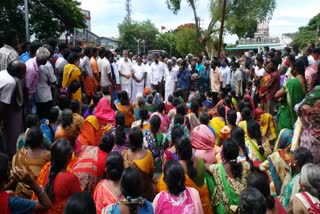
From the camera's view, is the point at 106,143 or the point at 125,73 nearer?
the point at 106,143

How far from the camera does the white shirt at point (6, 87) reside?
577 centimetres

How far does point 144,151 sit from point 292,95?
2.78 meters

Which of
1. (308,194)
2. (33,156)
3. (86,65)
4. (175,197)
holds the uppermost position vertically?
(86,65)

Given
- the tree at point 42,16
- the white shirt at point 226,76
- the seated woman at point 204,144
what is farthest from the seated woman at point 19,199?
the tree at point 42,16

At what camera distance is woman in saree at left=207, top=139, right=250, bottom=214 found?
12.8 feet

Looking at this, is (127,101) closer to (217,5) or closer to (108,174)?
(108,174)

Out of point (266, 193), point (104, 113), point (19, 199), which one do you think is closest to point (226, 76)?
point (104, 113)

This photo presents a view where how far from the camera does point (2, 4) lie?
27.1 meters

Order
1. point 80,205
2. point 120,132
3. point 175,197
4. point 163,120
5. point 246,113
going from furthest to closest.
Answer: point 163,120 < point 246,113 < point 120,132 < point 175,197 < point 80,205

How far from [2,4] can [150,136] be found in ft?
82.8

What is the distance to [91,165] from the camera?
4195 mm

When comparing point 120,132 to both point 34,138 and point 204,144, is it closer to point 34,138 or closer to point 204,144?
point 204,144

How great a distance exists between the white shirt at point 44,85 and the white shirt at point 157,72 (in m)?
7.51

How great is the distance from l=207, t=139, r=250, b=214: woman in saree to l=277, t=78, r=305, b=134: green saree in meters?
2.42
